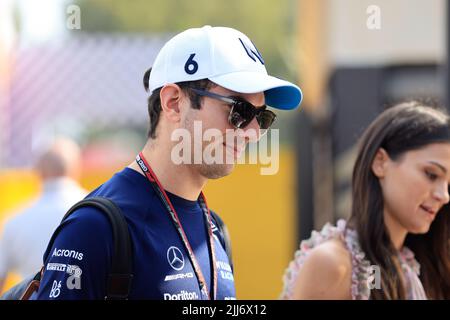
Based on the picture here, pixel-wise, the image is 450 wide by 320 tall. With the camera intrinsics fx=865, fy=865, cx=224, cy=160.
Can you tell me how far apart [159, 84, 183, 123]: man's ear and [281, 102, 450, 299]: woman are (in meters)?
0.94

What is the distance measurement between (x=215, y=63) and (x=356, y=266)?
1.09 metres

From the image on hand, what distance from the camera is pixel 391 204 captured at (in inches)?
137

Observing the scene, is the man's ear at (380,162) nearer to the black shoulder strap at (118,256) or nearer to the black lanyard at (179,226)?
the black lanyard at (179,226)

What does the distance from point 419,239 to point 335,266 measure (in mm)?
626

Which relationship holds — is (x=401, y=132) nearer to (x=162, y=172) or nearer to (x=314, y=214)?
(x=162, y=172)

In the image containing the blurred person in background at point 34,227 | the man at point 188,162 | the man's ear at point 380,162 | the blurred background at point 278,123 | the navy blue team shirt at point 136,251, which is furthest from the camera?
the blurred background at point 278,123

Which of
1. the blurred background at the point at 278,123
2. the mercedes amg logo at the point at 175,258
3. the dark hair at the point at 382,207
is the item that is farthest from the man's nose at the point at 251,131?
the blurred background at the point at 278,123

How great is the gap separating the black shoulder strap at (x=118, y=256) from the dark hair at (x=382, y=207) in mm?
1247

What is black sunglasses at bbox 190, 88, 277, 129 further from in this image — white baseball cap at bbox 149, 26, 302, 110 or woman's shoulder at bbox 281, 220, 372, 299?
woman's shoulder at bbox 281, 220, 372, 299

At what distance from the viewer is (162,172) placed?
262cm

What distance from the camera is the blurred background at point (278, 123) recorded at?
952 centimetres

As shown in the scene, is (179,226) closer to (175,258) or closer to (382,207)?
(175,258)

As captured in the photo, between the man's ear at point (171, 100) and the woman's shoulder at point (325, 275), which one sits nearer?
the man's ear at point (171, 100)

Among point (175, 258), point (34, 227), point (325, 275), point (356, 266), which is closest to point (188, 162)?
point (175, 258)
